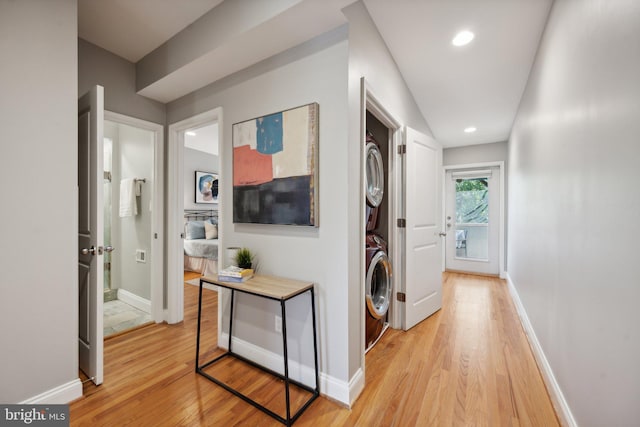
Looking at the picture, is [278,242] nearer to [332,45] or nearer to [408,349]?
[332,45]

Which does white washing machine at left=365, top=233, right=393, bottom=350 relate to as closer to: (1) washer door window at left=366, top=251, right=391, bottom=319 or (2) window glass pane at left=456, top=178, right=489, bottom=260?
(1) washer door window at left=366, top=251, right=391, bottom=319

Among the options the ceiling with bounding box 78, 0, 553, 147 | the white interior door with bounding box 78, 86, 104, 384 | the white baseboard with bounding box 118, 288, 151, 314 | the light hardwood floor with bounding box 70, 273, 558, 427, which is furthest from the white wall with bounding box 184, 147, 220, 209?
the white interior door with bounding box 78, 86, 104, 384

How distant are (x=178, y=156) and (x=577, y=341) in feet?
10.6

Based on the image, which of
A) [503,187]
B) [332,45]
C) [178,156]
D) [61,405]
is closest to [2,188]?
[61,405]

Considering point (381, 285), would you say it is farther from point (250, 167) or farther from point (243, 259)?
point (250, 167)

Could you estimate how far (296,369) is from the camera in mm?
1783

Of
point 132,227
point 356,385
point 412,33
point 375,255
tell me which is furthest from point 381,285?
point 132,227

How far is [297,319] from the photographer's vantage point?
5.83ft

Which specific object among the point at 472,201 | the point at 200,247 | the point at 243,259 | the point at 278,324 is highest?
the point at 472,201

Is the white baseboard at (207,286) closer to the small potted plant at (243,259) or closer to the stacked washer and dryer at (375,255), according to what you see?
the small potted plant at (243,259)

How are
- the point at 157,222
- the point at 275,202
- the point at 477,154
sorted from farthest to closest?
the point at 477,154
the point at 157,222
the point at 275,202

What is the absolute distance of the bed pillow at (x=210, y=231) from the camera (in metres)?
5.23

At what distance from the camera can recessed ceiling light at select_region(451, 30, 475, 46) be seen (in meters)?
2.02

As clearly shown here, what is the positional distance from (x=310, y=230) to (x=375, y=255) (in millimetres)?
794
